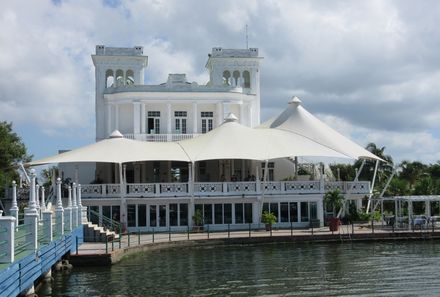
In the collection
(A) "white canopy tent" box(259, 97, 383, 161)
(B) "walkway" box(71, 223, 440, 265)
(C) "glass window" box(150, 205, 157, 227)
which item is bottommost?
(B) "walkway" box(71, 223, 440, 265)

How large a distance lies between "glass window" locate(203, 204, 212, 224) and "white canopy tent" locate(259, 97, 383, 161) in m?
8.60

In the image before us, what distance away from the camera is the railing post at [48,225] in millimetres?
21141

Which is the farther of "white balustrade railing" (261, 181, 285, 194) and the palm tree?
"white balustrade railing" (261, 181, 285, 194)

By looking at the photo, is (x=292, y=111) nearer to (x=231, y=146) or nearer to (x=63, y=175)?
(x=231, y=146)

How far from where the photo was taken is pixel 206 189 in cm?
4047

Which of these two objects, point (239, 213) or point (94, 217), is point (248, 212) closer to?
point (239, 213)

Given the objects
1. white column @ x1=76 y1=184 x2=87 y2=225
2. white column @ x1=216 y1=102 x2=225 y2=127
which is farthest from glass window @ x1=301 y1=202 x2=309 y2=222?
white column @ x1=76 y1=184 x2=87 y2=225

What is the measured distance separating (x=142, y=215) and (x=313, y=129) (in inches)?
541

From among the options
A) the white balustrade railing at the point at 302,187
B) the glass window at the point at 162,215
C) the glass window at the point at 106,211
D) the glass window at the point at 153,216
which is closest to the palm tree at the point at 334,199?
the white balustrade railing at the point at 302,187

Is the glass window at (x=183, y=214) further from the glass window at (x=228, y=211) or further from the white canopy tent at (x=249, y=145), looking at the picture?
the white canopy tent at (x=249, y=145)

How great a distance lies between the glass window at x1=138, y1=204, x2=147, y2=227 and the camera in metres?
40.3

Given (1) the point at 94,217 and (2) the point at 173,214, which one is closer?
(1) the point at 94,217

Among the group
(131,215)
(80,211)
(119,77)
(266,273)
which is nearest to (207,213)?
(131,215)

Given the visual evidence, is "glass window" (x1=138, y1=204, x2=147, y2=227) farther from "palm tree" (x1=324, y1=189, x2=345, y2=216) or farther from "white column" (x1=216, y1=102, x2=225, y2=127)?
"white column" (x1=216, y1=102, x2=225, y2=127)
